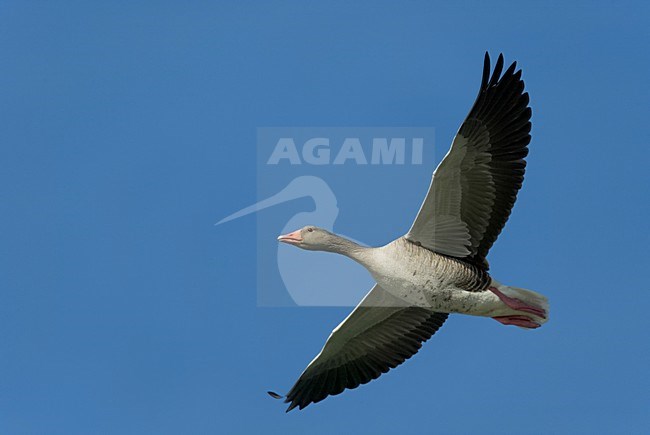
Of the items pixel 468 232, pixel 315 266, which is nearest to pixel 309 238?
pixel 315 266

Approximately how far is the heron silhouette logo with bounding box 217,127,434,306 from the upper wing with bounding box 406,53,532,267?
0.73 meters

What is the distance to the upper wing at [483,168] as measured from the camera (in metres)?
14.3

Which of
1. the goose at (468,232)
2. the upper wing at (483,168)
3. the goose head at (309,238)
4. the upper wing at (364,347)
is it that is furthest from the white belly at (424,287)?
the upper wing at (364,347)

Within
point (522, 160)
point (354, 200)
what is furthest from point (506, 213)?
point (354, 200)

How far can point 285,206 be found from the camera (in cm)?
1545

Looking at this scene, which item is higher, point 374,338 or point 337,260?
point 337,260

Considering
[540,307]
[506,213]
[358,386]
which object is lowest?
[358,386]

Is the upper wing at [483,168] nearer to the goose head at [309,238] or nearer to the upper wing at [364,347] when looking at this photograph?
the goose head at [309,238]

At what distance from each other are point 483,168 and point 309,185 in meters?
2.18

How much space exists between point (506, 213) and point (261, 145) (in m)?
2.97

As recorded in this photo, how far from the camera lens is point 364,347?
635 inches

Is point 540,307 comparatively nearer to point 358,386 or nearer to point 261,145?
point 358,386

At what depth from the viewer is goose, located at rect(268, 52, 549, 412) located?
14367mm

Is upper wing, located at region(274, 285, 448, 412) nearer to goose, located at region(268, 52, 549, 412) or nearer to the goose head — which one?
goose, located at region(268, 52, 549, 412)
